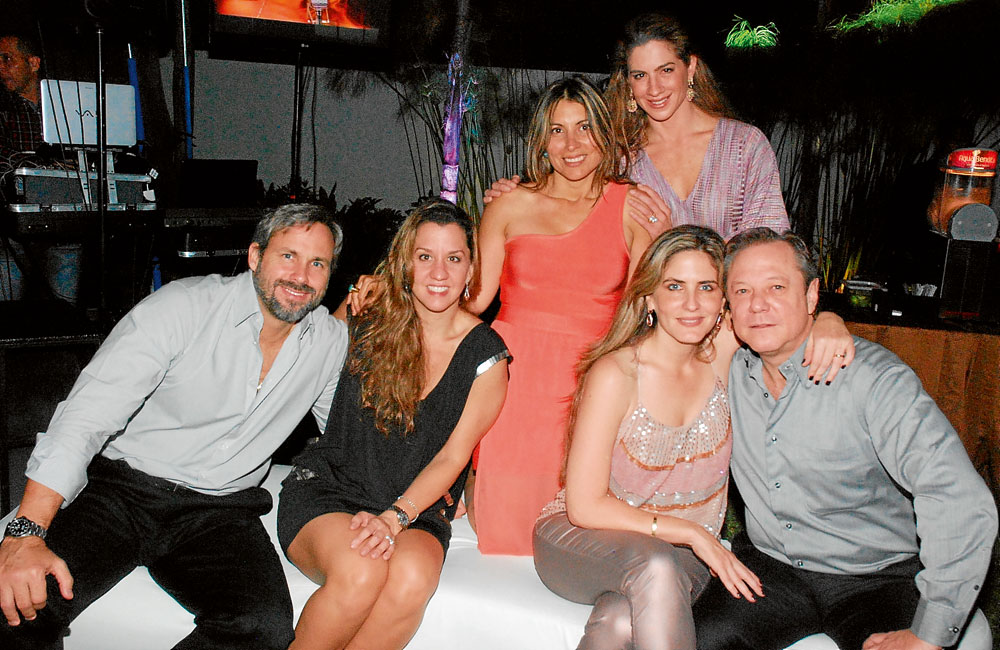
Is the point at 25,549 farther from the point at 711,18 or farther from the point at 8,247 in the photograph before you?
the point at 711,18

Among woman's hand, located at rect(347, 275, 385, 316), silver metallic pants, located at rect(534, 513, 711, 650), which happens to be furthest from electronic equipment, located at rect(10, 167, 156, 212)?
silver metallic pants, located at rect(534, 513, 711, 650)

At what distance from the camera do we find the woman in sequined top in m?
1.87

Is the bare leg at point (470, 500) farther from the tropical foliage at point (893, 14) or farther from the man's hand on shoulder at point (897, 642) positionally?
the tropical foliage at point (893, 14)

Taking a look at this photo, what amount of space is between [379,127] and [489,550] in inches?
194

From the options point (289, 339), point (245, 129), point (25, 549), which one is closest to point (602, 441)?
point (289, 339)

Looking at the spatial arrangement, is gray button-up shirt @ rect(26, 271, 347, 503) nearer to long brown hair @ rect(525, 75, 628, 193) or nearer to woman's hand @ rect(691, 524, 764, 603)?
long brown hair @ rect(525, 75, 628, 193)

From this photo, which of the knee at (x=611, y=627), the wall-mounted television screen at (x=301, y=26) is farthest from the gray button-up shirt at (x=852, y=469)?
the wall-mounted television screen at (x=301, y=26)

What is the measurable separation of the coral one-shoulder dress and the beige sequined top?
1.32 ft

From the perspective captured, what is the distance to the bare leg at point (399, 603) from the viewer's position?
1.90m

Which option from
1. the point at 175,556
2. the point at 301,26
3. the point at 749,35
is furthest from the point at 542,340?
the point at 749,35

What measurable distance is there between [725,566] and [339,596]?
89 centimetres

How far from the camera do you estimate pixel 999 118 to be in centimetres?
500

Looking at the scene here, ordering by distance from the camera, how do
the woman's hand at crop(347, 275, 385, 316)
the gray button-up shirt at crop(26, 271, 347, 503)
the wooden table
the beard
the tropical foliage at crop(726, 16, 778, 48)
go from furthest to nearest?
the tropical foliage at crop(726, 16, 778, 48) → the wooden table → the woman's hand at crop(347, 275, 385, 316) → the beard → the gray button-up shirt at crop(26, 271, 347, 503)

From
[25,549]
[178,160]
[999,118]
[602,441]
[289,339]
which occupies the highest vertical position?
[999,118]
